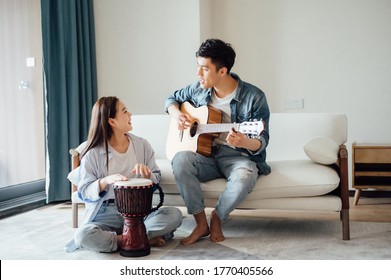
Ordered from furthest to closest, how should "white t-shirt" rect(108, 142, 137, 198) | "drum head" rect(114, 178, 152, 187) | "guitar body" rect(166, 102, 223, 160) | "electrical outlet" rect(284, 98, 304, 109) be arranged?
"electrical outlet" rect(284, 98, 304, 109)
"guitar body" rect(166, 102, 223, 160)
"white t-shirt" rect(108, 142, 137, 198)
"drum head" rect(114, 178, 152, 187)

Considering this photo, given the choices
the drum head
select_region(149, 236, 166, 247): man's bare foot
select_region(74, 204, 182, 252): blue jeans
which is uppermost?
the drum head

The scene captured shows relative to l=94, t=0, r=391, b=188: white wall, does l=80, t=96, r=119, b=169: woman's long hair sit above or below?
below

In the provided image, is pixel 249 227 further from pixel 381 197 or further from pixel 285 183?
pixel 381 197

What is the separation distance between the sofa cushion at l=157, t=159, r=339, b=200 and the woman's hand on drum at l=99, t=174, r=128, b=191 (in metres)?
0.55

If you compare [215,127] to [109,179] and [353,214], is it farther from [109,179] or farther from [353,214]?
[353,214]

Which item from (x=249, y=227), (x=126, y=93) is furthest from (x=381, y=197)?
(x=126, y=93)

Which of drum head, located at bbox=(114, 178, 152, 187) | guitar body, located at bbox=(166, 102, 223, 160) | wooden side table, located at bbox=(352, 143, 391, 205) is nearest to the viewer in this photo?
Result: drum head, located at bbox=(114, 178, 152, 187)

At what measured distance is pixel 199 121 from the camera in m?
2.88

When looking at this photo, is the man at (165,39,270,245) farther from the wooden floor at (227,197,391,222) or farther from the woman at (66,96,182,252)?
the wooden floor at (227,197,391,222)

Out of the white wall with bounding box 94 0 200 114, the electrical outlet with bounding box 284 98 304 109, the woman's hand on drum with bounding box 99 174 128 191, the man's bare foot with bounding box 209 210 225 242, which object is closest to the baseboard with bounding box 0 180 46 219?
the white wall with bounding box 94 0 200 114

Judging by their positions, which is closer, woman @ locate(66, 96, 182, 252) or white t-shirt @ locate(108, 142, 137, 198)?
woman @ locate(66, 96, 182, 252)

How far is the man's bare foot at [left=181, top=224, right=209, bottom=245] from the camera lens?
2.69 m

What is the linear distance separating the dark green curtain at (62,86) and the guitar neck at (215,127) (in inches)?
69.4

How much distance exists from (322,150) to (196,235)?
84 centimetres
